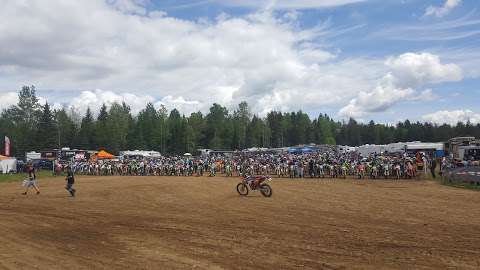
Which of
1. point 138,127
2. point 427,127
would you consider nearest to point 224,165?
point 138,127

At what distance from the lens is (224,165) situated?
45562 mm

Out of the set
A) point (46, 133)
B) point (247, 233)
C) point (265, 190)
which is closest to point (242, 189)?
point (265, 190)

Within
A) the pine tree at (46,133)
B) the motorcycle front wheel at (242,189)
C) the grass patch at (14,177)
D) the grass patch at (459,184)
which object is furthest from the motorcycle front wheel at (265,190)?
the pine tree at (46,133)

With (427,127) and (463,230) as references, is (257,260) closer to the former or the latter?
(463,230)

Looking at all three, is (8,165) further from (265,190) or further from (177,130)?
(177,130)

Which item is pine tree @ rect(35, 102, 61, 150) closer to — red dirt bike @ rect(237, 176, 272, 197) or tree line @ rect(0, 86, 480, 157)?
tree line @ rect(0, 86, 480, 157)

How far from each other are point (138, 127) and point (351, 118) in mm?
88365

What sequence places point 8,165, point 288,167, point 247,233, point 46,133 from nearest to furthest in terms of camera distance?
point 247,233 < point 288,167 < point 8,165 < point 46,133

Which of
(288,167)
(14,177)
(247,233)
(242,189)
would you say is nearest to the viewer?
(247,233)

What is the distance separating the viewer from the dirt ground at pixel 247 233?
9023 mm

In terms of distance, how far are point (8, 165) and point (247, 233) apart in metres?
52.1

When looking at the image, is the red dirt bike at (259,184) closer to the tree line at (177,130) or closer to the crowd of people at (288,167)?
the crowd of people at (288,167)

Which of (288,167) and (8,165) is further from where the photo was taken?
(8,165)

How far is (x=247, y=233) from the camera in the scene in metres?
12.1
